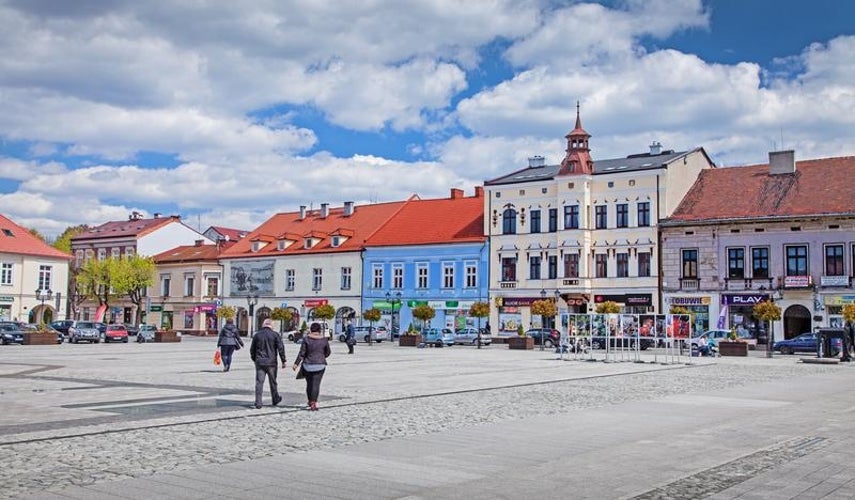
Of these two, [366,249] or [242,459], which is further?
[366,249]

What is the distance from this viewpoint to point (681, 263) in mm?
52562

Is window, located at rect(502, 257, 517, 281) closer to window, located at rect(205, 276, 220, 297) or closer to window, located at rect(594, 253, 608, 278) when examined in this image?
window, located at rect(594, 253, 608, 278)

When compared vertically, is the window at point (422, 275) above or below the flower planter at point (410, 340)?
above

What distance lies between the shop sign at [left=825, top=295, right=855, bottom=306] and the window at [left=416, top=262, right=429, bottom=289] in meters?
26.3

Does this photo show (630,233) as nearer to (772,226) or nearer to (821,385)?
(772,226)

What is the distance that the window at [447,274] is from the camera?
202ft

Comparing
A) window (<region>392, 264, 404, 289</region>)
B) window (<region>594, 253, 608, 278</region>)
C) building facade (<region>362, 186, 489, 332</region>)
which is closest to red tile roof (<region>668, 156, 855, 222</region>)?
window (<region>594, 253, 608, 278</region>)

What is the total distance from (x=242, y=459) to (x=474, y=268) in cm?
5101

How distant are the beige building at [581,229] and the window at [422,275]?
544 cm

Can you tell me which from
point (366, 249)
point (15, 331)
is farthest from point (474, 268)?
point (15, 331)

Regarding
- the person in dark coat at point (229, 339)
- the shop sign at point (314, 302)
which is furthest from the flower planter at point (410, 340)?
the person in dark coat at point (229, 339)

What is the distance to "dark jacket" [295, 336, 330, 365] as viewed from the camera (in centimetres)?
1466

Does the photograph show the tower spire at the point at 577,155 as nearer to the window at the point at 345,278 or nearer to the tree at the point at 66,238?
the window at the point at 345,278

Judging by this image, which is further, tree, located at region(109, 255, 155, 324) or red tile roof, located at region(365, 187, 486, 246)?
tree, located at region(109, 255, 155, 324)
